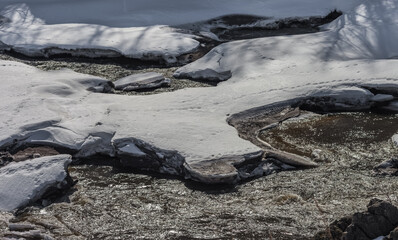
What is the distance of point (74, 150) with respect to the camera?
16.3 feet

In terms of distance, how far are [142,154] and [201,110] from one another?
0.93 meters

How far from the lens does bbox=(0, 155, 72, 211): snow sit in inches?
166

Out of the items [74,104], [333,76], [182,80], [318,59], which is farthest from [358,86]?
[74,104]

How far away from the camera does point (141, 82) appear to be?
6.37 m

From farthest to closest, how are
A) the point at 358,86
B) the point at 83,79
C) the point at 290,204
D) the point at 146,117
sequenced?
the point at 83,79 → the point at 358,86 → the point at 146,117 → the point at 290,204

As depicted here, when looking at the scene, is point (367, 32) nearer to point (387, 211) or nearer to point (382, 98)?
point (382, 98)

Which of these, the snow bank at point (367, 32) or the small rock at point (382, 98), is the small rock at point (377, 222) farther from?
the snow bank at point (367, 32)

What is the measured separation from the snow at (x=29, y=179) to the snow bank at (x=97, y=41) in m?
2.73

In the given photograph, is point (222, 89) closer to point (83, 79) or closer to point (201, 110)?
point (201, 110)

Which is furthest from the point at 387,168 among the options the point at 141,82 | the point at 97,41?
the point at 97,41

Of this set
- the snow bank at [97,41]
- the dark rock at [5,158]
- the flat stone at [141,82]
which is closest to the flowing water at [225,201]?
the dark rock at [5,158]

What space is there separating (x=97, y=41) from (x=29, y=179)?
10.9 ft

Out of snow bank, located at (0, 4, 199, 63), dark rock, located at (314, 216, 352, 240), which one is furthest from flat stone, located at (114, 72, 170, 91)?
dark rock, located at (314, 216, 352, 240)

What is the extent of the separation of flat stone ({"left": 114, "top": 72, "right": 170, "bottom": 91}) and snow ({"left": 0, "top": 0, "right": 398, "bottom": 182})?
234 millimetres
